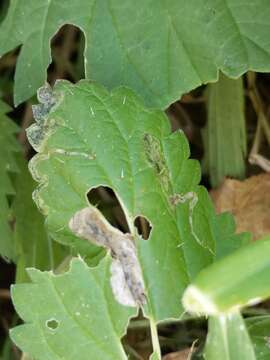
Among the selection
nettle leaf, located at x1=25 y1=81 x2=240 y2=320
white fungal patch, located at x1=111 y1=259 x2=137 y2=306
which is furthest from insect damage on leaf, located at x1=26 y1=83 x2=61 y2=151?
white fungal patch, located at x1=111 y1=259 x2=137 y2=306

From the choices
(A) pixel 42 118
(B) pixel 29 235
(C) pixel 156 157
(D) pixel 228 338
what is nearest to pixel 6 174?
(B) pixel 29 235

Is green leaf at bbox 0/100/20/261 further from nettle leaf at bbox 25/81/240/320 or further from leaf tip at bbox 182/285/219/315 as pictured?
leaf tip at bbox 182/285/219/315

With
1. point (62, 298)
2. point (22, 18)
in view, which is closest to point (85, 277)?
point (62, 298)

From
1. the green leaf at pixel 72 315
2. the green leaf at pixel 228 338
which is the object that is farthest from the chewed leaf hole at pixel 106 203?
the green leaf at pixel 228 338

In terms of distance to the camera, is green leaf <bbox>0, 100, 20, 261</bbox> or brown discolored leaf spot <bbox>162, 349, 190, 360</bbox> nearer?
brown discolored leaf spot <bbox>162, 349, 190, 360</bbox>

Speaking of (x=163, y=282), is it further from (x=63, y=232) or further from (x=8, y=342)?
(x=8, y=342)

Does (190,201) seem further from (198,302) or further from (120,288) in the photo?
(198,302)
